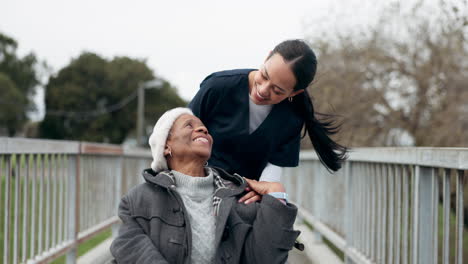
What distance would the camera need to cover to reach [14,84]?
157ft

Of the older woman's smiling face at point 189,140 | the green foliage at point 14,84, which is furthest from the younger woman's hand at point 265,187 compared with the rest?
the green foliage at point 14,84

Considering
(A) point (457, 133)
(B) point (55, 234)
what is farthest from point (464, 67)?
(B) point (55, 234)

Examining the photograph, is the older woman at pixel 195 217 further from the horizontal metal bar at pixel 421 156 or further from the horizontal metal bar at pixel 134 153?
the horizontal metal bar at pixel 134 153

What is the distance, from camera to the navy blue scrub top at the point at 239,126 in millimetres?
2775

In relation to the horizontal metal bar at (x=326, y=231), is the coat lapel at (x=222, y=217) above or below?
above

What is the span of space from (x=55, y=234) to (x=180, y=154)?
2161 millimetres

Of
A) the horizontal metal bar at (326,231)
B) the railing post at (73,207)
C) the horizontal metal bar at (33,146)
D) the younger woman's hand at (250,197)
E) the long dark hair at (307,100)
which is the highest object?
the long dark hair at (307,100)

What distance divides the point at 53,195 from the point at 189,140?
2.12m

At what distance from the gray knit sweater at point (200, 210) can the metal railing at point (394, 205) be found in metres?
1.01

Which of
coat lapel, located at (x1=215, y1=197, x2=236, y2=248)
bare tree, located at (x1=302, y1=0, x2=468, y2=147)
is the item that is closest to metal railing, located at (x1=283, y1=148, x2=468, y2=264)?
Result: coat lapel, located at (x1=215, y1=197, x2=236, y2=248)

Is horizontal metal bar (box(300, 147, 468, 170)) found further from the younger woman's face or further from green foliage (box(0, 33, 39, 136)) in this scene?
green foliage (box(0, 33, 39, 136))

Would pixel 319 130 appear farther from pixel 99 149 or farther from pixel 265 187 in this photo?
pixel 99 149

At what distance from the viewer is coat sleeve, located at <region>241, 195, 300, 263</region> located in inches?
88.8

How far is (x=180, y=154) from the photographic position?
2494 millimetres
